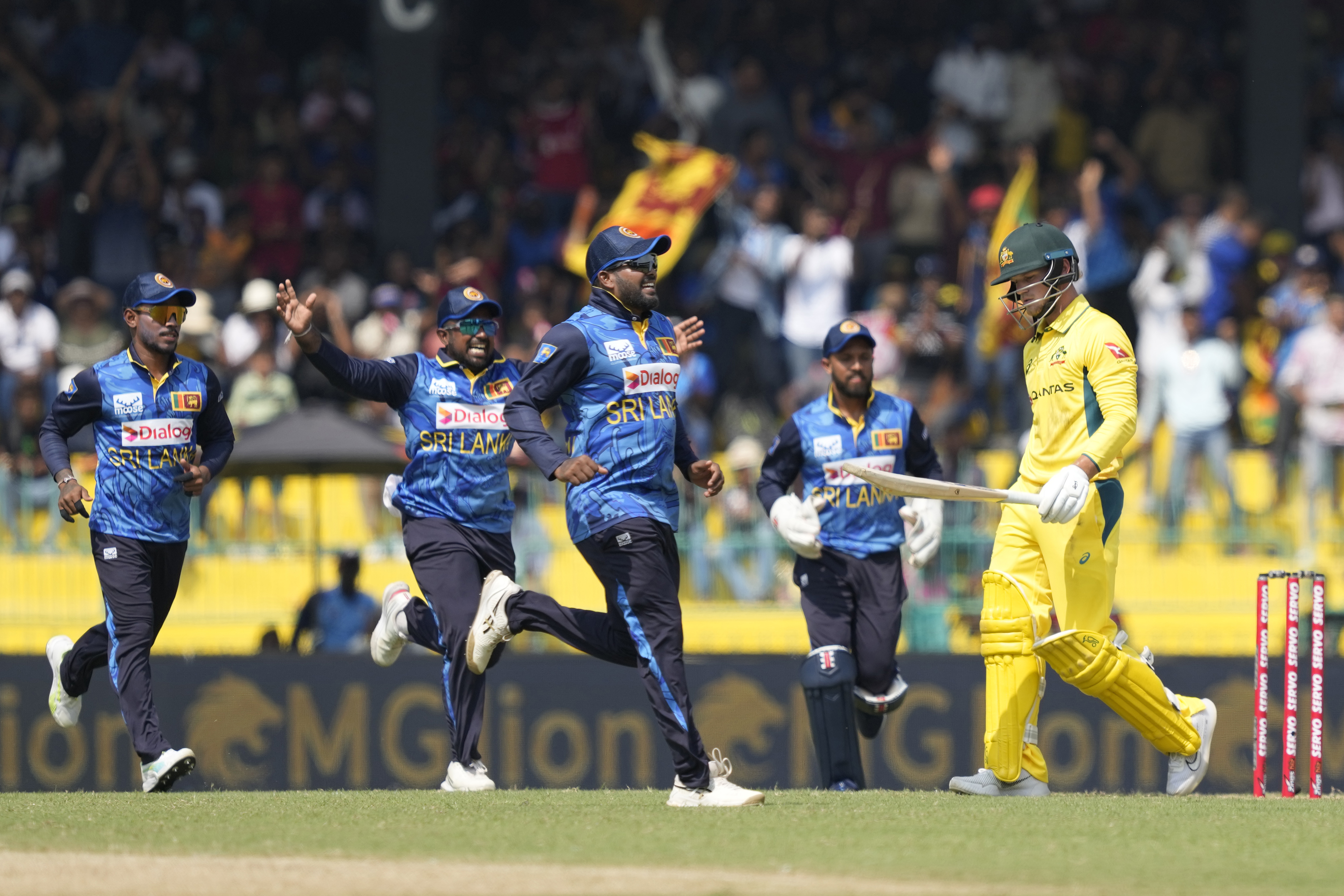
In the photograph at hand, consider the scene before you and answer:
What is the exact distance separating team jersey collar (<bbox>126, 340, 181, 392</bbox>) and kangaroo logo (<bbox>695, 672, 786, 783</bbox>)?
15.5 feet

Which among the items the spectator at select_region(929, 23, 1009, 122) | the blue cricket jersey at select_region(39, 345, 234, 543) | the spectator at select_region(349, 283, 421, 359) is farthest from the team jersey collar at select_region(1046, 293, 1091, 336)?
the spectator at select_region(929, 23, 1009, 122)

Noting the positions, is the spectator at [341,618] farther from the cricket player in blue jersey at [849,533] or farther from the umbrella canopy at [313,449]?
the cricket player in blue jersey at [849,533]

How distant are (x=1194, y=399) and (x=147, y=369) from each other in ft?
28.6

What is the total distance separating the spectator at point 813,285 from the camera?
16.5 metres

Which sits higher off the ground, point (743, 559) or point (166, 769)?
point (743, 559)

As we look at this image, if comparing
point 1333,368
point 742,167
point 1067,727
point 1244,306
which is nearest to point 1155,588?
point 1067,727

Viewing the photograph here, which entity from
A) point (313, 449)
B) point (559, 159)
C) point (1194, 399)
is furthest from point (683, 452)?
point (559, 159)

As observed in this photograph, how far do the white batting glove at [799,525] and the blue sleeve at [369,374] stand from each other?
189cm

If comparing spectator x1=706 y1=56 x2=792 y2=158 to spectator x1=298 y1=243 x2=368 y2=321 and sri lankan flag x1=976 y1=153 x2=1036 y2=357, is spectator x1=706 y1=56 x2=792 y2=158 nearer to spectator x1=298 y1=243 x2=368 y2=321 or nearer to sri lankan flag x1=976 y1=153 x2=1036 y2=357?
sri lankan flag x1=976 y1=153 x2=1036 y2=357

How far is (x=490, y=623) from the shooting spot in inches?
350

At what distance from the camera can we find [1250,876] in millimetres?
6543

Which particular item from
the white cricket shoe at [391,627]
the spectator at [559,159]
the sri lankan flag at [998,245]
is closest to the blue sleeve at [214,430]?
the white cricket shoe at [391,627]

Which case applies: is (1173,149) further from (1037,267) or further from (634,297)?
(634,297)

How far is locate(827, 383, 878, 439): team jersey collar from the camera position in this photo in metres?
10.1
